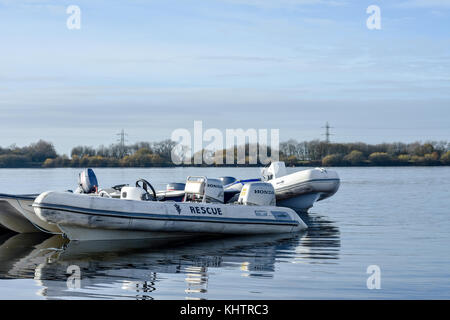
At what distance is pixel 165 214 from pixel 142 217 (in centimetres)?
53

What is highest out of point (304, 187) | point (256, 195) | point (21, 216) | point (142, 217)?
point (256, 195)

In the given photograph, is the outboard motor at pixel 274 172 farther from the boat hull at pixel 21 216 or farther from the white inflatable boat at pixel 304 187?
the boat hull at pixel 21 216

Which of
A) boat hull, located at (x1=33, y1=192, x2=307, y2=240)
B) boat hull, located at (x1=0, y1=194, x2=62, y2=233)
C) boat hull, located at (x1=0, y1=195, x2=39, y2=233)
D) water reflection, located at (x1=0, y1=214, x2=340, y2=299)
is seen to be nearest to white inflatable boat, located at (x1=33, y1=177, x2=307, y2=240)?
boat hull, located at (x1=33, y1=192, x2=307, y2=240)

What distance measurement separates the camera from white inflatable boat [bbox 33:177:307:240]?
14324 mm

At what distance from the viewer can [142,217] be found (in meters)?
14.8

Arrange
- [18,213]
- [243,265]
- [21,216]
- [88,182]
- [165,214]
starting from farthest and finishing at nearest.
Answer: [88,182]
[21,216]
[18,213]
[165,214]
[243,265]

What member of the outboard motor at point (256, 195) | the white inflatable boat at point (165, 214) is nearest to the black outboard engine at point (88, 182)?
the white inflatable boat at point (165, 214)

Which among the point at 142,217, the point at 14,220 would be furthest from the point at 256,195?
the point at 14,220

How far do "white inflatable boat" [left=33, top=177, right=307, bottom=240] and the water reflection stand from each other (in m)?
0.28

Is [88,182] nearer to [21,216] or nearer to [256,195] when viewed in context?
[21,216]

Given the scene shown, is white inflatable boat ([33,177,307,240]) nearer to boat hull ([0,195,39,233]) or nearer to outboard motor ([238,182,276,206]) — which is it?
outboard motor ([238,182,276,206])
